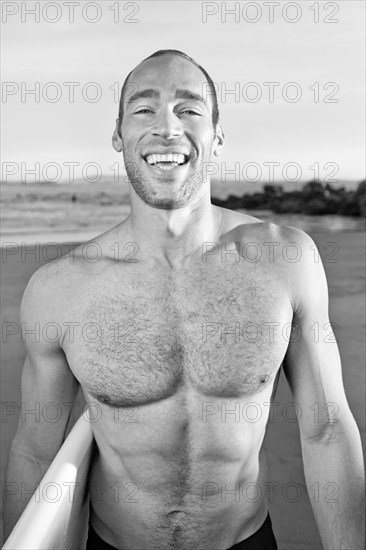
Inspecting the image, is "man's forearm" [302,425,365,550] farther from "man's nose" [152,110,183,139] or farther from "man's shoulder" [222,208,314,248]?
"man's nose" [152,110,183,139]

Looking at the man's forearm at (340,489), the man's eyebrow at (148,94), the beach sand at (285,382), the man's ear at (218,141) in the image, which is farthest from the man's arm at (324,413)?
the beach sand at (285,382)

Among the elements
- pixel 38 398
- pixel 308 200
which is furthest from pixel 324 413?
pixel 308 200

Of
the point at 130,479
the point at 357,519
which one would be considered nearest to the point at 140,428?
the point at 130,479

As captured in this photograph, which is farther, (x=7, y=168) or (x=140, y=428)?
(x=7, y=168)

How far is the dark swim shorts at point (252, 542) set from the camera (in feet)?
4.26

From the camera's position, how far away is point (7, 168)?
5.23m

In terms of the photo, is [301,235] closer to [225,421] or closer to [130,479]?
[225,421]

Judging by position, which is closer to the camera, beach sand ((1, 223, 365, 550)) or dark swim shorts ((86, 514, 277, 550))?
dark swim shorts ((86, 514, 277, 550))

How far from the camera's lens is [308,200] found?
5.27 meters

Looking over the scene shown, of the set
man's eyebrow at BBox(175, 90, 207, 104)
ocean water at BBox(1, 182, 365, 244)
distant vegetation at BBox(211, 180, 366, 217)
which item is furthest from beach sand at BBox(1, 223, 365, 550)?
man's eyebrow at BBox(175, 90, 207, 104)

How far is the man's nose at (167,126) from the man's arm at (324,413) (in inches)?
11.6

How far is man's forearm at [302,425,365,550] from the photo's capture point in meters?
1.23

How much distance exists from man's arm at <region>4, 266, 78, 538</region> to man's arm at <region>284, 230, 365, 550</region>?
42 centimetres

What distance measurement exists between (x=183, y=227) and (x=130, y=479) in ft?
1.51
